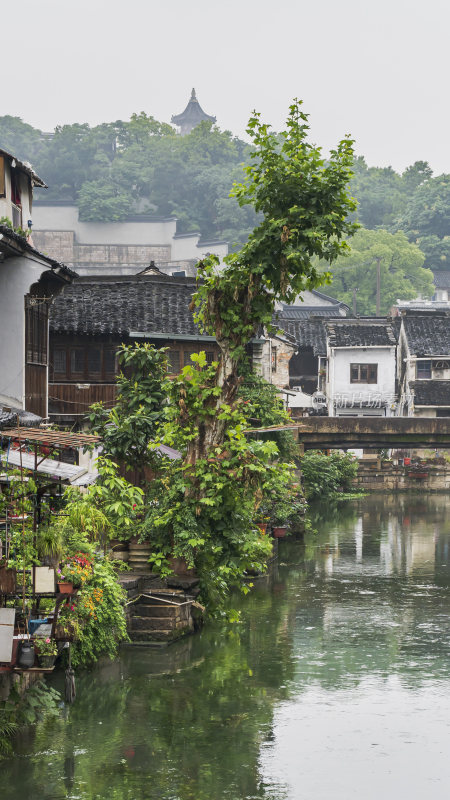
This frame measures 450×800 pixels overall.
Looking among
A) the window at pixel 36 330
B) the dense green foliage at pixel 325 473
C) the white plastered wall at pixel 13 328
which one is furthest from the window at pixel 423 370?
the white plastered wall at pixel 13 328

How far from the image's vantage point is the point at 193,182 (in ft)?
405

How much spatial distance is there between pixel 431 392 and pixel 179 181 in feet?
212

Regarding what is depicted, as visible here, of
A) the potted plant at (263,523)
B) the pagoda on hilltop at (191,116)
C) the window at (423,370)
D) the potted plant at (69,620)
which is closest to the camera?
the potted plant at (69,620)

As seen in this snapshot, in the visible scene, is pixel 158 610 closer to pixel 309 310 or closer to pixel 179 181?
pixel 309 310

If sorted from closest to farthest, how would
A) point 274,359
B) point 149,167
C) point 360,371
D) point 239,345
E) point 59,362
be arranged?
point 239,345
point 59,362
point 274,359
point 360,371
point 149,167

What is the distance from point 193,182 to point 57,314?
87115mm

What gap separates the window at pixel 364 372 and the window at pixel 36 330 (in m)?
46.2

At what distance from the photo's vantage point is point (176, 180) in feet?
408

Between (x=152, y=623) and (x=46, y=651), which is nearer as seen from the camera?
(x=46, y=651)

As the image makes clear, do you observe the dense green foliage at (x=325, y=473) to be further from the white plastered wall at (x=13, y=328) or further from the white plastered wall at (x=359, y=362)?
the white plastered wall at (x=13, y=328)

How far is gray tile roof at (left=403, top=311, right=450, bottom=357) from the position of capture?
6962 cm

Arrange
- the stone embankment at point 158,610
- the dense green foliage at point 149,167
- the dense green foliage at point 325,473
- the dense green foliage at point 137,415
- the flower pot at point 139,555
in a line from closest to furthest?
the stone embankment at point 158,610 → the flower pot at point 139,555 → the dense green foliage at point 137,415 → the dense green foliage at point 325,473 → the dense green foliage at point 149,167

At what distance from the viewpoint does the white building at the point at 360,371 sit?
71.8 m

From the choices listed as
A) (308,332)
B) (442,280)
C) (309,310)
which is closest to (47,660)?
(308,332)
